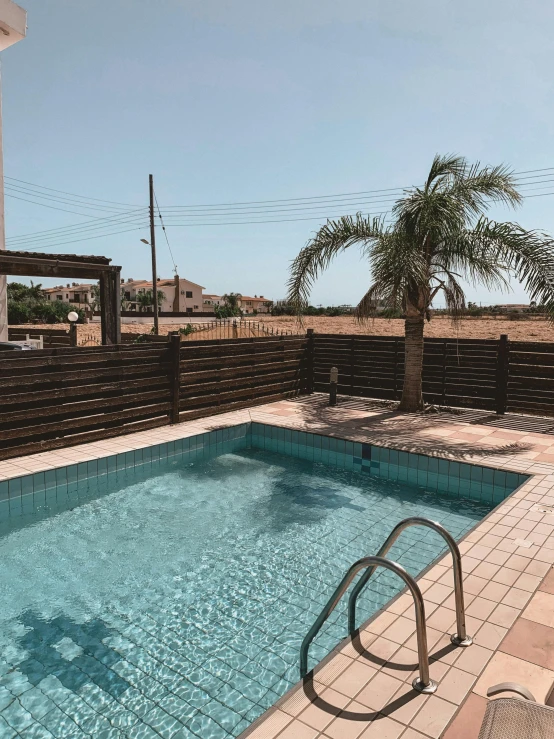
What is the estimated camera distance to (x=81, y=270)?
9406mm

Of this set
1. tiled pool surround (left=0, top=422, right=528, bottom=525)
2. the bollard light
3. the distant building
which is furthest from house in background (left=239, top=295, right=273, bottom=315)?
tiled pool surround (left=0, top=422, right=528, bottom=525)

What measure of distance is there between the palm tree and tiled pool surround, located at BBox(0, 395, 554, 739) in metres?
2.96

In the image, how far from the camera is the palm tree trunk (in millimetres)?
9609

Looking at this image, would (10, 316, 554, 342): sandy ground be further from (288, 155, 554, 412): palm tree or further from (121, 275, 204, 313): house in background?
(121, 275, 204, 313): house in background

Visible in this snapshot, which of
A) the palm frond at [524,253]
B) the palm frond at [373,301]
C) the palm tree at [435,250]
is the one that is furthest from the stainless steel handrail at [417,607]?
the palm frond at [524,253]

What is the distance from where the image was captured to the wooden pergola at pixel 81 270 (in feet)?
29.1

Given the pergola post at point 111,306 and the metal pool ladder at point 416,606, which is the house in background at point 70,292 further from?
the metal pool ladder at point 416,606

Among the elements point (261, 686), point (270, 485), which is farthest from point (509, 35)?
point (261, 686)

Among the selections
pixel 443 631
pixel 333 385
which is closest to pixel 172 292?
pixel 333 385

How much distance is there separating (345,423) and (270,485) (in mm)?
2502

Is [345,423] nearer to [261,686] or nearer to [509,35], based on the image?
[261,686]

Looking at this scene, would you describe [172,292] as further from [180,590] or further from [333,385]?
[180,590]

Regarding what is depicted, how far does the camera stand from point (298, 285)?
32.9 ft

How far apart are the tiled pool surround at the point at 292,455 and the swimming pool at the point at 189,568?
0.8 inches
